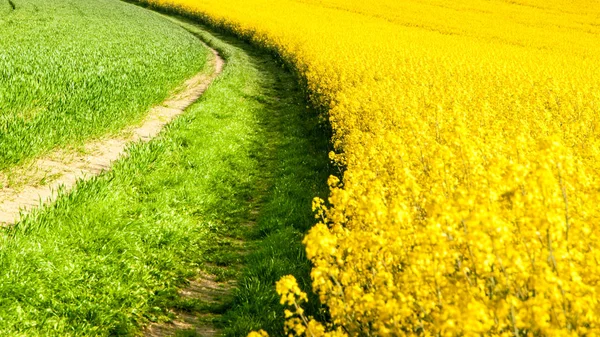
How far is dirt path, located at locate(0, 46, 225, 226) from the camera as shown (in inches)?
257

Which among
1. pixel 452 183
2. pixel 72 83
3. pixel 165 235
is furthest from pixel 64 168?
pixel 452 183

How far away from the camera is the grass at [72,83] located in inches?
328

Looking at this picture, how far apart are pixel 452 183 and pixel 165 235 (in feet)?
13.7

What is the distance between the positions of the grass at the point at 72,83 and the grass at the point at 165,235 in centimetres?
134

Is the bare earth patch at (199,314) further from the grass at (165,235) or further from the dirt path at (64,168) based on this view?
the dirt path at (64,168)

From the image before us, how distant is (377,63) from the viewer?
16844 millimetres

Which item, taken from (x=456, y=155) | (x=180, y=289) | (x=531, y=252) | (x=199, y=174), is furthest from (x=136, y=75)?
(x=531, y=252)

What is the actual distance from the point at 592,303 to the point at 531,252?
0.54 meters

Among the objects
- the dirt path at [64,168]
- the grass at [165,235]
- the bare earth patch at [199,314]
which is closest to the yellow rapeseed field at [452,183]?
the grass at [165,235]

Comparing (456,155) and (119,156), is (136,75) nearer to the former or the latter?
(119,156)

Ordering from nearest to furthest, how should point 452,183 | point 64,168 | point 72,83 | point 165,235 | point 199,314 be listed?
1. point 452,183
2. point 199,314
3. point 165,235
4. point 64,168
5. point 72,83

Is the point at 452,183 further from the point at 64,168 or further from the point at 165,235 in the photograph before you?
the point at 64,168

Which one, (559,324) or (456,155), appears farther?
(456,155)

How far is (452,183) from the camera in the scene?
14.8ft
